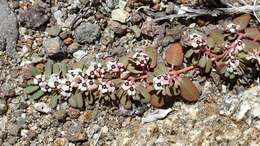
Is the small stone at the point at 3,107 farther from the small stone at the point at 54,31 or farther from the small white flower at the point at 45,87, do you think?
the small stone at the point at 54,31

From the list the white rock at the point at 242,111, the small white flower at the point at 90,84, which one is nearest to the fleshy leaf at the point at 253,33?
the white rock at the point at 242,111

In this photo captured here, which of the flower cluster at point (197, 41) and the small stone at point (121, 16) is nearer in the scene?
the flower cluster at point (197, 41)

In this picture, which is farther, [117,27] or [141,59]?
[117,27]

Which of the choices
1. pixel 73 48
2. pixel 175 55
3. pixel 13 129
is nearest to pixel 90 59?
pixel 73 48

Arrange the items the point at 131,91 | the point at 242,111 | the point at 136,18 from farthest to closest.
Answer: the point at 136,18, the point at 131,91, the point at 242,111

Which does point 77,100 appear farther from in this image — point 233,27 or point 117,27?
point 233,27

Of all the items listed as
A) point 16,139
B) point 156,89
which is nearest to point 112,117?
point 156,89

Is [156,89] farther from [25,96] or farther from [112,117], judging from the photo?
[25,96]
